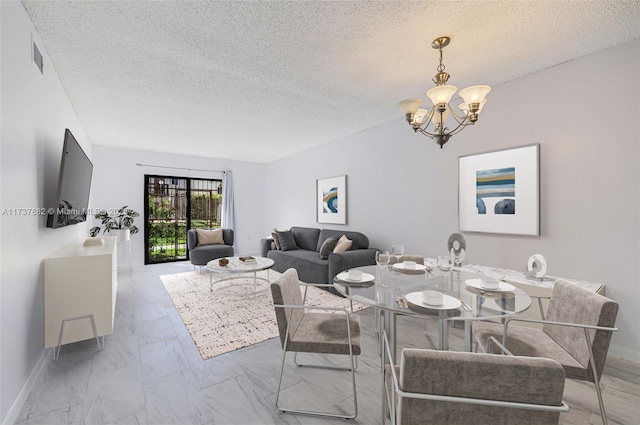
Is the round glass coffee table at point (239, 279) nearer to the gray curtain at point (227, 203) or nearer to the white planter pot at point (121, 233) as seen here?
the white planter pot at point (121, 233)

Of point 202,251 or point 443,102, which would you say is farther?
point 202,251

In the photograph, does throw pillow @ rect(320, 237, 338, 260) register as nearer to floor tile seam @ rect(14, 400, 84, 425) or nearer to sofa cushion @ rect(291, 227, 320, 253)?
sofa cushion @ rect(291, 227, 320, 253)

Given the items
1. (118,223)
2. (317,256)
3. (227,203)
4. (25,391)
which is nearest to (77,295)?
(25,391)

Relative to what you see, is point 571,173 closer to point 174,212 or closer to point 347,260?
point 347,260

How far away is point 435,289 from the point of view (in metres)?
1.85

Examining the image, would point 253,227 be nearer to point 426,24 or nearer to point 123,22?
point 123,22

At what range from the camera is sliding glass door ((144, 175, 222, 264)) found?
6289mm

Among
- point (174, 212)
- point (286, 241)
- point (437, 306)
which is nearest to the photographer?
point (437, 306)

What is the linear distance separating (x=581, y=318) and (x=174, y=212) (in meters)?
7.13

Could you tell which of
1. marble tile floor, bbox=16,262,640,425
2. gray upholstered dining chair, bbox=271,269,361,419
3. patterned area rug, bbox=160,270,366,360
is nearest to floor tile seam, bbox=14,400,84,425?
marble tile floor, bbox=16,262,640,425

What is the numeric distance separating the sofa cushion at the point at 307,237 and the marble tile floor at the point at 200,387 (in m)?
2.84

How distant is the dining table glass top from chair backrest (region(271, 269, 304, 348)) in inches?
13.0

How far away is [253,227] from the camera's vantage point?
7.66 m

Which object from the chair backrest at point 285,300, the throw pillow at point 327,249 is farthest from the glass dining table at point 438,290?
the throw pillow at point 327,249
